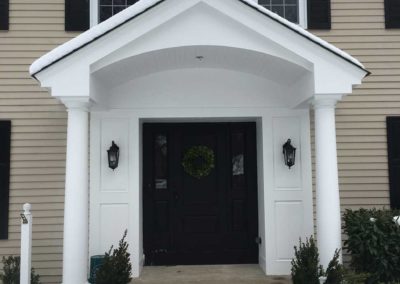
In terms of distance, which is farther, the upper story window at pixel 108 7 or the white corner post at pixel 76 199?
the upper story window at pixel 108 7

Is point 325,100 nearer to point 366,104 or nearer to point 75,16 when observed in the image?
point 366,104

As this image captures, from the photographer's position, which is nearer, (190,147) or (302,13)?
(302,13)

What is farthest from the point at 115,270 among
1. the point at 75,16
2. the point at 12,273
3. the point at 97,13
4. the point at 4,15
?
the point at 4,15

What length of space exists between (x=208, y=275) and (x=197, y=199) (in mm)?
1198

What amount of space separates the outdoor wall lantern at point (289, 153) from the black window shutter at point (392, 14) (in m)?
2.35

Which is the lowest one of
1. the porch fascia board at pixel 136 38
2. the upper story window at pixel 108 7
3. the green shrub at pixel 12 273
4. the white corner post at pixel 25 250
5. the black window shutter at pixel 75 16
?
the green shrub at pixel 12 273

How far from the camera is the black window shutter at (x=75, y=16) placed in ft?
20.1

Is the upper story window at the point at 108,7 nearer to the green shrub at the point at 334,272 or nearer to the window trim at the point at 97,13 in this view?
the window trim at the point at 97,13

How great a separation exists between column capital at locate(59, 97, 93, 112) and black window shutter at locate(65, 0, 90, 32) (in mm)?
1648

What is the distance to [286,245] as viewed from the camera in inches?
240

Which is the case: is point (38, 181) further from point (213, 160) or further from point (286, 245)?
point (286, 245)

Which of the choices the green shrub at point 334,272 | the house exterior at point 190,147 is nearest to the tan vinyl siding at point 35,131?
the house exterior at point 190,147

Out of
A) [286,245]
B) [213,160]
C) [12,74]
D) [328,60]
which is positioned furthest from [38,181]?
[328,60]

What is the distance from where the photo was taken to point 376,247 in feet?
16.9
